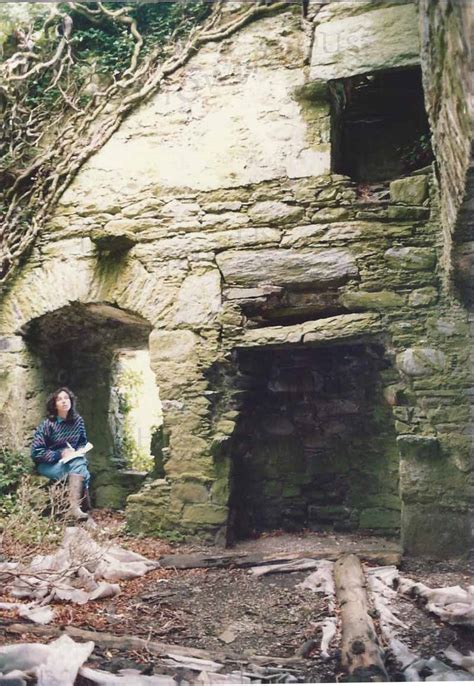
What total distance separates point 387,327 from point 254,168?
1.40m

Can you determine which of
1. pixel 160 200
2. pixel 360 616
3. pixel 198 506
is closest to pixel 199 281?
pixel 160 200

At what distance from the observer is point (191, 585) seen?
318 centimetres

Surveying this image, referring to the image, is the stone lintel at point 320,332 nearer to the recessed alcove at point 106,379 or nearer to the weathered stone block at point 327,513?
the recessed alcove at point 106,379

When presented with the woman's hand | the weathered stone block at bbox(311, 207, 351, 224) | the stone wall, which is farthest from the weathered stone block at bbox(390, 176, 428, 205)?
the woman's hand

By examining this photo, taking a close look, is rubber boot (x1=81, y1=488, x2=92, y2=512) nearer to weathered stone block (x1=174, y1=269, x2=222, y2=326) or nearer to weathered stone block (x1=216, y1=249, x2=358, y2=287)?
weathered stone block (x1=174, y1=269, x2=222, y2=326)

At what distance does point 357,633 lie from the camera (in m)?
2.30

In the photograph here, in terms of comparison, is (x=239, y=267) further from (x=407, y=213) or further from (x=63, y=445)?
(x=63, y=445)

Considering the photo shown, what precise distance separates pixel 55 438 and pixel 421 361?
2.29 m

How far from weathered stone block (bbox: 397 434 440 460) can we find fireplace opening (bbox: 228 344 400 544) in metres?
0.56

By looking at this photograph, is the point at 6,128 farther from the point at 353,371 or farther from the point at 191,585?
the point at 191,585

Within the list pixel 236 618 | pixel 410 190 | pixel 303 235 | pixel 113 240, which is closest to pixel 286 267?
pixel 303 235

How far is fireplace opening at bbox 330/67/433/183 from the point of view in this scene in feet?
Answer: 13.4

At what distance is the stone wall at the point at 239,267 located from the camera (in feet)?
11.9

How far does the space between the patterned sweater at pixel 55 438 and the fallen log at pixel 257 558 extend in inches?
34.6
